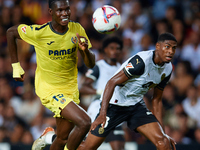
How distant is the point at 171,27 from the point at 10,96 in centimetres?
449

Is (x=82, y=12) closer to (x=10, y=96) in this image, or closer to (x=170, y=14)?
(x=170, y=14)

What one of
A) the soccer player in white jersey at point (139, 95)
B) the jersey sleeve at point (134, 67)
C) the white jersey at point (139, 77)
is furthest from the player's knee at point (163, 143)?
the jersey sleeve at point (134, 67)

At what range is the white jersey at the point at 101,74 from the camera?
255 inches

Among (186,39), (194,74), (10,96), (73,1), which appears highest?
(73,1)

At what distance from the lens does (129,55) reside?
875 centimetres

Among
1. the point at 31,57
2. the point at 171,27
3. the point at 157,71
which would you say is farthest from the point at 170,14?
the point at 157,71

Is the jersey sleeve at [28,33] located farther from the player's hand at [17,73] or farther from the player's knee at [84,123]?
the player's knee at [84,123]

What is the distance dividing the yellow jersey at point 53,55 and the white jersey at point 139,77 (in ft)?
2.43

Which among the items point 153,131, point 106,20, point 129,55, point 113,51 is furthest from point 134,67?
point 129,55

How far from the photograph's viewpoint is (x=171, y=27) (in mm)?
9094

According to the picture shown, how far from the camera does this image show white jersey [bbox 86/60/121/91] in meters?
6.48

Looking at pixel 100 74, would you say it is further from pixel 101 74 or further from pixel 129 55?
pixel 129 55

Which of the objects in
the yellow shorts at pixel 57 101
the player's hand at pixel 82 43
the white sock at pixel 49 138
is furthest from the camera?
the white sock at pixel 49 138

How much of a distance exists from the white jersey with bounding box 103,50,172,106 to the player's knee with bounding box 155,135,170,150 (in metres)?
0.73
